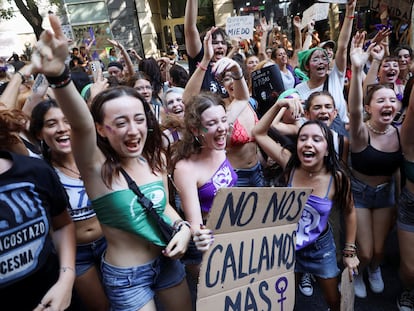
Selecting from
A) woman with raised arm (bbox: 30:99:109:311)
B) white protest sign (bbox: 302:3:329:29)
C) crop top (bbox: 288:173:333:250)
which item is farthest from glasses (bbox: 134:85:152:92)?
white protest sign (bbox: 302:3:329:29)

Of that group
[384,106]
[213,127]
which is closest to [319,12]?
[384,106]

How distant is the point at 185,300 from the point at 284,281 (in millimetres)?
556

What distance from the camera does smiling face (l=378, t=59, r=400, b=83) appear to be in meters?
3.73

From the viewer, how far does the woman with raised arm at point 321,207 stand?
204 centimetres

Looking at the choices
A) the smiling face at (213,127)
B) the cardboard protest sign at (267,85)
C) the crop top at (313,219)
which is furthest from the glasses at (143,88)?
the crop top at (313,219)

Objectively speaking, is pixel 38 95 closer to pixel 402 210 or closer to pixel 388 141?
pixel 388 141

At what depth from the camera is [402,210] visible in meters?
2.32

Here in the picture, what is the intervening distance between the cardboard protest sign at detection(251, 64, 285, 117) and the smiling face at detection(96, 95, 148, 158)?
2190 millimetres

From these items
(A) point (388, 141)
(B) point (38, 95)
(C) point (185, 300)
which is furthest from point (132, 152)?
(A) point (388, 141)

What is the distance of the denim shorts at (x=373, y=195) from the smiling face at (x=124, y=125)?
179cm

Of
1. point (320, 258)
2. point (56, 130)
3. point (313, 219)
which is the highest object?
point (56, 130)

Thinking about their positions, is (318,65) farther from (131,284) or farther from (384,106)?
(131,284)

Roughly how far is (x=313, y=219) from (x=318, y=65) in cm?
197

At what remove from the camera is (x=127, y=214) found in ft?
4.82
